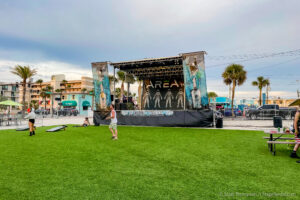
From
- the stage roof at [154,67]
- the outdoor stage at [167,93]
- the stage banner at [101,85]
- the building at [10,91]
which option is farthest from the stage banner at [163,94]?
the building at [10,91]

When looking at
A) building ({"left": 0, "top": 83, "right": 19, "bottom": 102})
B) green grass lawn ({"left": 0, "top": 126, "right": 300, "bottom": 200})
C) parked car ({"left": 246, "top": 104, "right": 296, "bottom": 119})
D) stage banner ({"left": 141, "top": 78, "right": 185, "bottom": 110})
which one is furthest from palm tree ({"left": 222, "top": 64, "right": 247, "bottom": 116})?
building ({"left": 0, "top": 83, "right": 19, "bottom": 102})

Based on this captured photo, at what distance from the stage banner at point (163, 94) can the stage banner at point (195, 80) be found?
7.15 meters

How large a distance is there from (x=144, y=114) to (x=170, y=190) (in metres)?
11.9

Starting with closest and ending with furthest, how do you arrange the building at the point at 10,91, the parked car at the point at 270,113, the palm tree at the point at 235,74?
the parked car at the point at 270,113, the palm tree at the point at 235,74, the building at the point at 10,91

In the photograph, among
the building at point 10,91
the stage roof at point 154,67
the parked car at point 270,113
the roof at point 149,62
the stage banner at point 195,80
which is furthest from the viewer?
the building at point 10,91

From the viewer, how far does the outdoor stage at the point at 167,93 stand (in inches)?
549

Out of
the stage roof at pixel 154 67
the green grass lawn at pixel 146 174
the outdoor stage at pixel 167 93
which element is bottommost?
the green grass lawn at pixel 146 174

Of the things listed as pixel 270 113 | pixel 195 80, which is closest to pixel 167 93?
pixel 195 80

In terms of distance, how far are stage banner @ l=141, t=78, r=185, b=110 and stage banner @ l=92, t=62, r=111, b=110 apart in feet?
24.2

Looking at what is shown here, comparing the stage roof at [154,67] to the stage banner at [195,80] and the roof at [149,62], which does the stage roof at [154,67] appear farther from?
the stage banner at [195,80]

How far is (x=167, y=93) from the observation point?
2248cm

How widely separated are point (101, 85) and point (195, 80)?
7797mm

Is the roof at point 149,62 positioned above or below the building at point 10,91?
below

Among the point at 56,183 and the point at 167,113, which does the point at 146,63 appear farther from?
the point at 56,183
